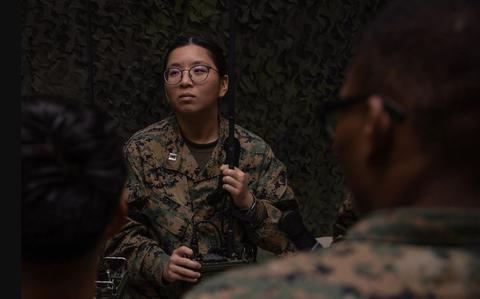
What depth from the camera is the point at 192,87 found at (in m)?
2.33

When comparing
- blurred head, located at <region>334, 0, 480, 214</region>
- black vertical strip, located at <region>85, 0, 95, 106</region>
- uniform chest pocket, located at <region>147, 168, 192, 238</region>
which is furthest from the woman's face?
blurred head, located at <region>334, 0, 480, 214</region>

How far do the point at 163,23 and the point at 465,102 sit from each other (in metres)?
2.30

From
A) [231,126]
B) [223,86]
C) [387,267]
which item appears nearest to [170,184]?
[231,126]

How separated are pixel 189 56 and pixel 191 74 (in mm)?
59

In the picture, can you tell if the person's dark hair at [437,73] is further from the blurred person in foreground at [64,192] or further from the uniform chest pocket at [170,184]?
the uniform chest pocket at [170,184]

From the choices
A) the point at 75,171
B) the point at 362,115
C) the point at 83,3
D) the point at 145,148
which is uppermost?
the point at 83,3

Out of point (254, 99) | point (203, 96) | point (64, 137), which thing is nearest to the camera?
point (64, 137)

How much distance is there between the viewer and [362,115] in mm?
853

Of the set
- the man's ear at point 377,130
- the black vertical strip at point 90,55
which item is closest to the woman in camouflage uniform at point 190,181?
the black vertical strip at point 90,55

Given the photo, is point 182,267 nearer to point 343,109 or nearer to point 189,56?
point 189,56

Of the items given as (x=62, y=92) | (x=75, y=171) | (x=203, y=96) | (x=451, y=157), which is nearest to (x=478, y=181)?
(x=451, y=157)

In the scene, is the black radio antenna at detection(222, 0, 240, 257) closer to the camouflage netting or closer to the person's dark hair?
the camouflage netting

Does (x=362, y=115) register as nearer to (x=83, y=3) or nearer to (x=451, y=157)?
(x=451, y=157)

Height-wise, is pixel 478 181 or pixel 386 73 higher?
pixel 386 73
